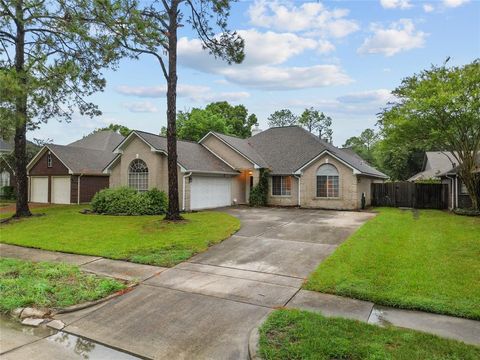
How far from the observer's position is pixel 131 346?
4430 mm

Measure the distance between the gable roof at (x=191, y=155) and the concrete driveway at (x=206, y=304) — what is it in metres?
10.1

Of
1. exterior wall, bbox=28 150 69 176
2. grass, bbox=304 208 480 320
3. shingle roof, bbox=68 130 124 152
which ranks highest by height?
shingle roof, bbox=68 130 124 152

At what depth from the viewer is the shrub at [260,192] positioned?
22516 millimetres

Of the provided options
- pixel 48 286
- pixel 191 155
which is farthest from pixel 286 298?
pixel 191 155

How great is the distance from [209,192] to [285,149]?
25.6 ft

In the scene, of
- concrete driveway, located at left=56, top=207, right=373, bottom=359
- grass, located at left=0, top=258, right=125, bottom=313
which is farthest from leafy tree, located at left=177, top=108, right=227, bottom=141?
grass, located at left=0, top=258, right=125, bottom=313

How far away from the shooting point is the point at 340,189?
68.7ft

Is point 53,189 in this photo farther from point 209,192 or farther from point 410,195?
point 410,195

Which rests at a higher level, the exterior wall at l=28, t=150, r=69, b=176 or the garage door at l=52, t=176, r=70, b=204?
the exterior wall at l=28, t=150, r=69, b=176

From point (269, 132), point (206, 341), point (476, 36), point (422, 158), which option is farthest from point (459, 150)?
point (422, 158)

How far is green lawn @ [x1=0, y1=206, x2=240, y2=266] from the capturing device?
370 inches

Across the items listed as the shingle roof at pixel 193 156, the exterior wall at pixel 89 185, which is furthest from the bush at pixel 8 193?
the shingle roof at pixel 193 156

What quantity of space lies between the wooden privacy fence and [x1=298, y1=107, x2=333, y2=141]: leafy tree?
3913 centimetres

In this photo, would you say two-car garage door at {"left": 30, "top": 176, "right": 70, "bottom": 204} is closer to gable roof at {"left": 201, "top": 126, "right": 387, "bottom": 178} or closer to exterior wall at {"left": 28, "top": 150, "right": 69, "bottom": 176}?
exterior wall at {"left": 28, "top": 150, "right": 69, "bottom": 176}
